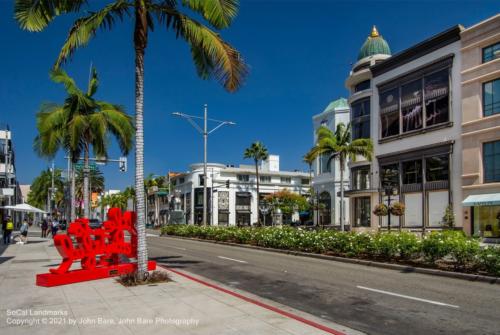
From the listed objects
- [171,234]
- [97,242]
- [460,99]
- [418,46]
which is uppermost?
[418,46]

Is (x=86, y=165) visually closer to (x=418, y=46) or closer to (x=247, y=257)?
(x=247, y=257)

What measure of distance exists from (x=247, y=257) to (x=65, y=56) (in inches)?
484

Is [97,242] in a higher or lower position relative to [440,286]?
higher

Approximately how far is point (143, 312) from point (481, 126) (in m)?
31.1

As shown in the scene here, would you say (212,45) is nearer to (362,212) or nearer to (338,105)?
(362,212)

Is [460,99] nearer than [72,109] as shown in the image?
No

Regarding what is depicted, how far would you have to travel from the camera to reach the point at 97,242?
13.1m

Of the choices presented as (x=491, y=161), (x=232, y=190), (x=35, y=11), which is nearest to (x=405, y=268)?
(x=35, y=11)

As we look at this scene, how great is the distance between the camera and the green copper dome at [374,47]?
4891cm

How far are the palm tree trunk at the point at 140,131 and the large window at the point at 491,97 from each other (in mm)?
27863

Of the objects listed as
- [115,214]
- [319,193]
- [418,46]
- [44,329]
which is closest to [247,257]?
[115,214]

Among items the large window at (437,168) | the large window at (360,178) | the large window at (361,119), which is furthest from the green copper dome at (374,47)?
the large window at (437,168)

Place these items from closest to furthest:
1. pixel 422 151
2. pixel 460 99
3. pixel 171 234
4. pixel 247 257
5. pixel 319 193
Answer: pixel 247 257
pixel 460 99
pixel 422 151
pixel 171 234
pixel 319 193

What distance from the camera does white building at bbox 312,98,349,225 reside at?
59.2 m
